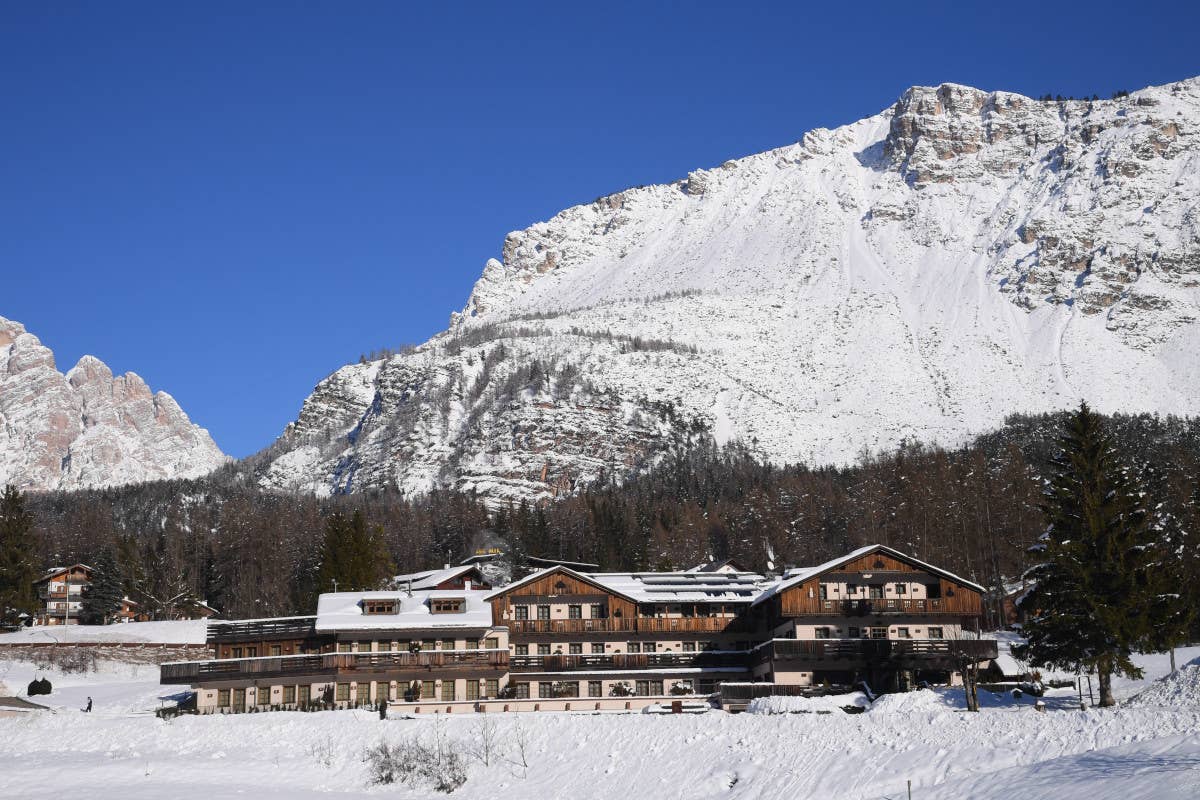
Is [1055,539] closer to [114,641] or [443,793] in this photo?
[443,793]

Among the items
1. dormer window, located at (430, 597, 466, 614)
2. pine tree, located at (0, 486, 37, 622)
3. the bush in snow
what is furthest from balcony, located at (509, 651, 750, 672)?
pine tree, located at (0, 486, 37, 622)

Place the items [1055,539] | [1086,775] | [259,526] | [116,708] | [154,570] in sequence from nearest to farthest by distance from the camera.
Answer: [1086,775] < [1055,539] < [116,708] < [154,570] < [259,526]

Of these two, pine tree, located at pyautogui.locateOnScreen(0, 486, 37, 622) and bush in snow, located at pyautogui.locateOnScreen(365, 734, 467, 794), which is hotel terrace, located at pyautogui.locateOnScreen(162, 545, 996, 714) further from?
pine tree, located at pyautogui.locateOnScreen(0, 486, 37, 622)

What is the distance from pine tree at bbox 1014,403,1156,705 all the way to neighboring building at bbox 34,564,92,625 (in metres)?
102

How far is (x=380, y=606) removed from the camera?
81.7m

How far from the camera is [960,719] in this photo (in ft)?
153

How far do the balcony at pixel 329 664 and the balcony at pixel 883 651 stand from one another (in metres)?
18.0

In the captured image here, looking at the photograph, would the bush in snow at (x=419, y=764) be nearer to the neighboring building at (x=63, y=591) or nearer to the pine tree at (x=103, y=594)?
the pine tree at (x=103, y=594)

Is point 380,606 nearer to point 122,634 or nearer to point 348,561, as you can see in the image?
point 348,561

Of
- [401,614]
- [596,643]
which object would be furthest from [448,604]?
[596,643]

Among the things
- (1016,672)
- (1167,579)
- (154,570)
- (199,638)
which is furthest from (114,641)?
(1167,579)

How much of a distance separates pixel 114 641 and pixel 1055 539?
74.2m

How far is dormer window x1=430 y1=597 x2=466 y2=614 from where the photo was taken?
82.4 m

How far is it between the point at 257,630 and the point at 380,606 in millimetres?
7983
